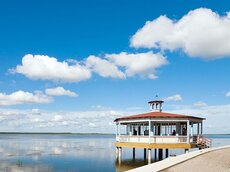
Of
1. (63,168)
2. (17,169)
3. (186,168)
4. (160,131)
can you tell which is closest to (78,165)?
(63,168)

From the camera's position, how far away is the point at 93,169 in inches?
1225

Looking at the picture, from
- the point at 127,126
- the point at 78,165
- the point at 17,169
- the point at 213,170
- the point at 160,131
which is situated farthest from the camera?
the point at 127,126

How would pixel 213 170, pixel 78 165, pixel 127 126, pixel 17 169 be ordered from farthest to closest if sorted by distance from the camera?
pixel 127 126 → pixel 78 165 → pixel 17 169 → pixel 213 170

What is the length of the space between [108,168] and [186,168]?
47.1 feet

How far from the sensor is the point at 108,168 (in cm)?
3136

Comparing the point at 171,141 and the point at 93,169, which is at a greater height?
the point at 171,141

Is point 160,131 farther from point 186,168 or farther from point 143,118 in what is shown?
point 186,168

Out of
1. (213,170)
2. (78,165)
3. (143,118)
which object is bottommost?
(78,165)

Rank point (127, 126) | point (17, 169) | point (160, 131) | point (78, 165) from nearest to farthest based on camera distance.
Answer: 1. point (17, 169)
2. point (78, 165)
3. point (160, 131)
4. point (127, 126)

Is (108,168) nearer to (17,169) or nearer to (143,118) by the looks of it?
(143,118)

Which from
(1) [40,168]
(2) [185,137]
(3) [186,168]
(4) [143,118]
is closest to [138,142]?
(4) [143,118]

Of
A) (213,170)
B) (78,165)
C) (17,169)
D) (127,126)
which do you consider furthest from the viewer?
(127,126)

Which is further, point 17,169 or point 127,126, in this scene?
point 127,126

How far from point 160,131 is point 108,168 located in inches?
331
